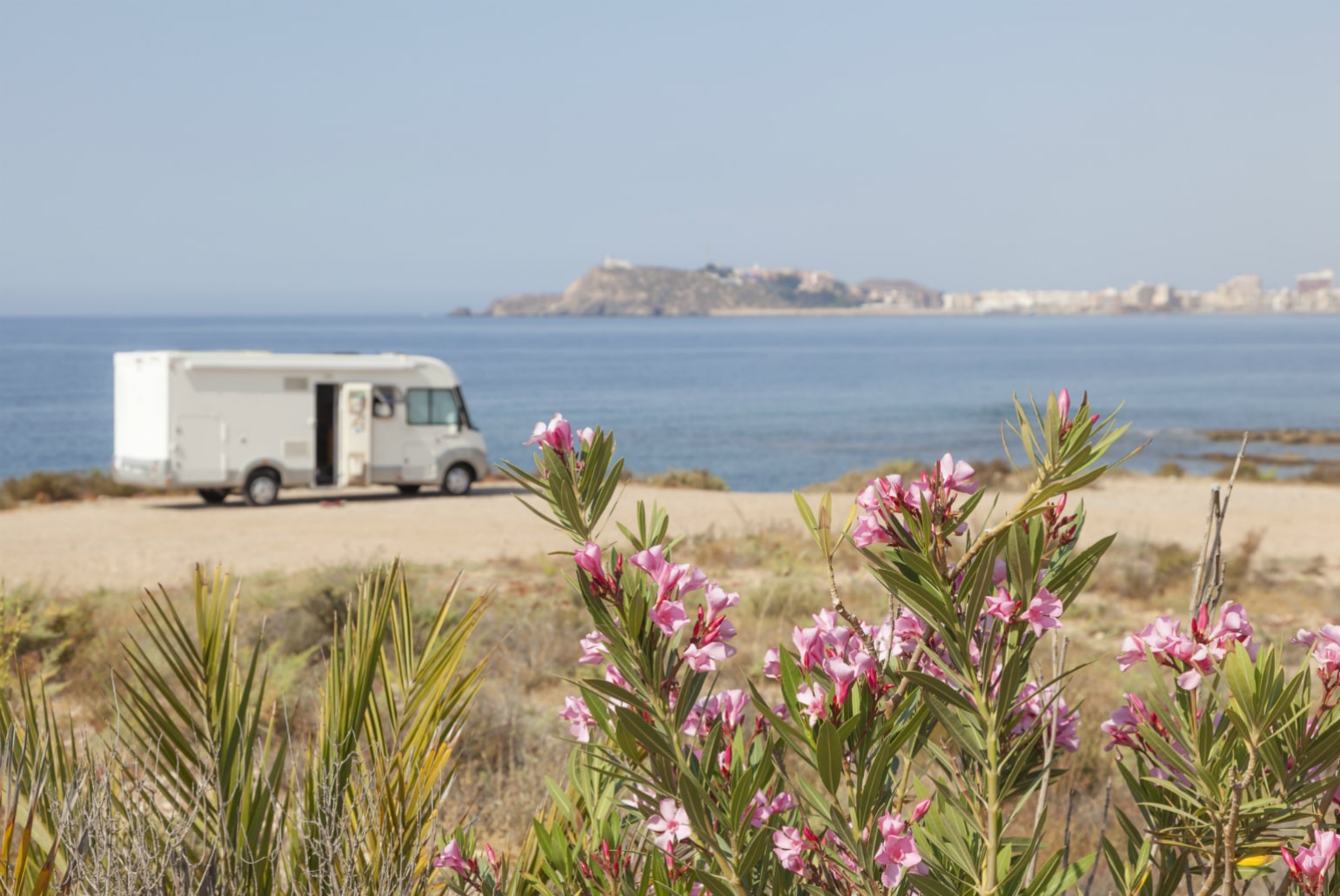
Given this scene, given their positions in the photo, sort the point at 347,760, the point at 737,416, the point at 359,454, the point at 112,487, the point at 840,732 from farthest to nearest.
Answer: the point at 737,416 < the point at 112,487 < the point at 359,454 < the point at 347,760 < the point at 840,732

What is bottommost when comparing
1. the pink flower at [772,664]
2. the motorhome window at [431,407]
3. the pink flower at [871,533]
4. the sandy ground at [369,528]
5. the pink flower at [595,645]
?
the sandy ground at [369,528]

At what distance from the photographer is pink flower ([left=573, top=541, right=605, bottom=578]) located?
4.04 ft

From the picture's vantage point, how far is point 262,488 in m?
17.3

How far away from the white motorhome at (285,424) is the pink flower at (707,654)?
1575 cm

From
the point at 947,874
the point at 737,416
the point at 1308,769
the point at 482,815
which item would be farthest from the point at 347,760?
the point at 737,416

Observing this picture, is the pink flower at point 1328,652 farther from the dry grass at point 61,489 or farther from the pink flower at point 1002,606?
the dry grass at point 61,489

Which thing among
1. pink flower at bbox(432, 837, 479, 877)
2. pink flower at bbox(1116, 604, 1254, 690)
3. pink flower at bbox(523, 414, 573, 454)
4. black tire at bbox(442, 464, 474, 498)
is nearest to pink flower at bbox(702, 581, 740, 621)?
pink flower at bbox(523, 414, 573, 454)

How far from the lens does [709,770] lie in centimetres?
131

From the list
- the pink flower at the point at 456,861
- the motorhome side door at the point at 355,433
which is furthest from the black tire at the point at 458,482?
the pink flower at the point at 456,861

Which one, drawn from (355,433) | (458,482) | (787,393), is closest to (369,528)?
(355,433)

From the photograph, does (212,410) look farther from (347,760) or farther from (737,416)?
(737,416)

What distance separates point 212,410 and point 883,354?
349 ft

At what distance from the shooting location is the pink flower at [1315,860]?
1.31 metres

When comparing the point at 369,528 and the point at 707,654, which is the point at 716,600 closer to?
the point at 707,654
